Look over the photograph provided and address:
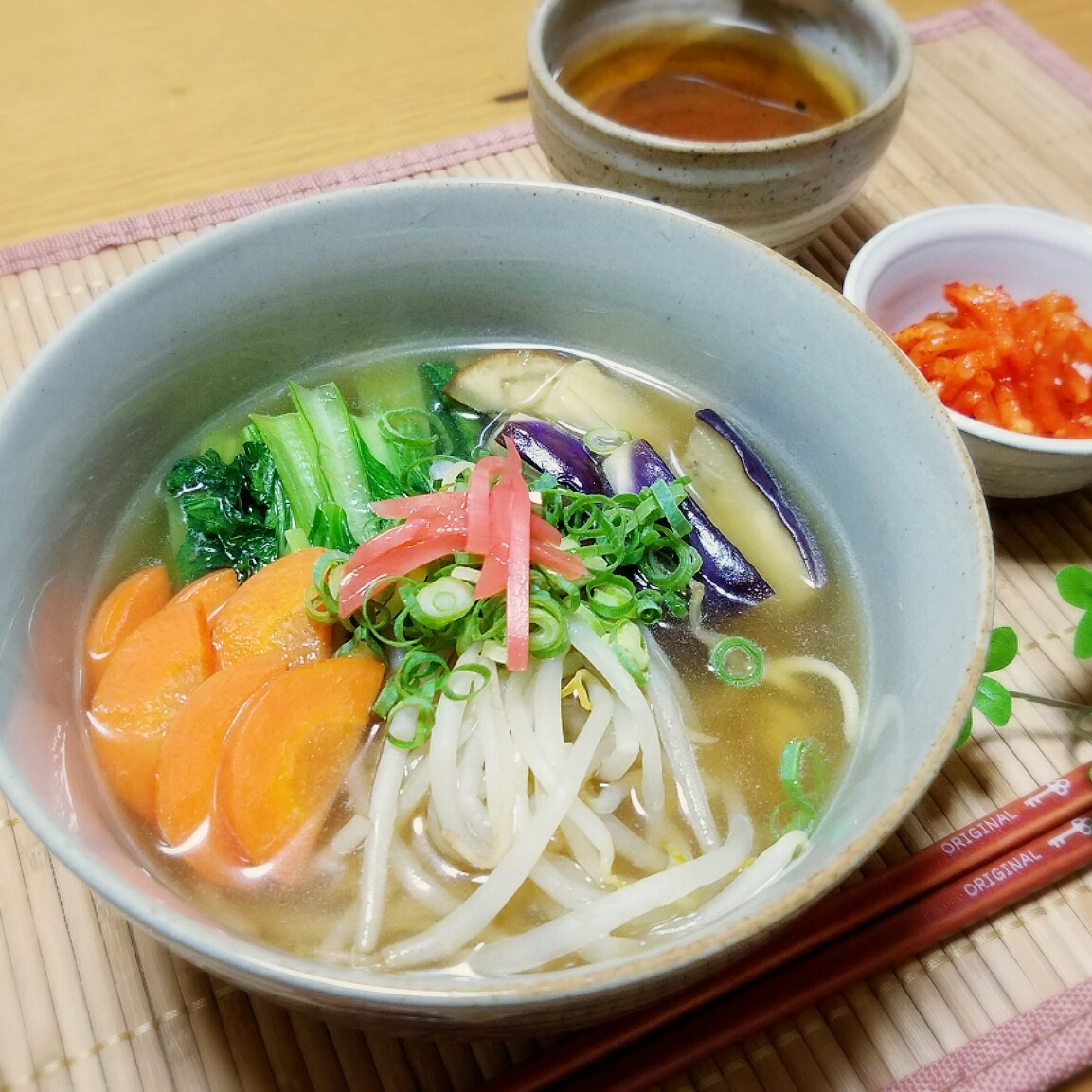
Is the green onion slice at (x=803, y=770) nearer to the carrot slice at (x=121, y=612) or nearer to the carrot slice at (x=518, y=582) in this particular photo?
the carrot slice at (x=518, y=582)

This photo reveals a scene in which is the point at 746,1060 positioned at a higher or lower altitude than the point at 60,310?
lower

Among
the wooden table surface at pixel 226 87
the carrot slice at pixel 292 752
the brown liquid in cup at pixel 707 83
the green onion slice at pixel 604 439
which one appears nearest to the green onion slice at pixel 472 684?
the carrot slice at pixel 292 752

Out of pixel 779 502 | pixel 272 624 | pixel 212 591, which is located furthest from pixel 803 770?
pixel 212 591

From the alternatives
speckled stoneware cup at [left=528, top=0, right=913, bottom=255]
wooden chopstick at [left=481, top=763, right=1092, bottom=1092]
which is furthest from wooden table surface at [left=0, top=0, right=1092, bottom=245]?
wooden chopstick at [left=481, top=763, right=1092, bottom=1092]

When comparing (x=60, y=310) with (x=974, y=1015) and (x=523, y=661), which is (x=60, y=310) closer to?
(x=523, y=661)

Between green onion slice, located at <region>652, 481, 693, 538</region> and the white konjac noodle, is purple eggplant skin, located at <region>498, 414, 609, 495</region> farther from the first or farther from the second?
the white konjac noodle

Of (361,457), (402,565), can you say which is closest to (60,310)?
(361,457)
